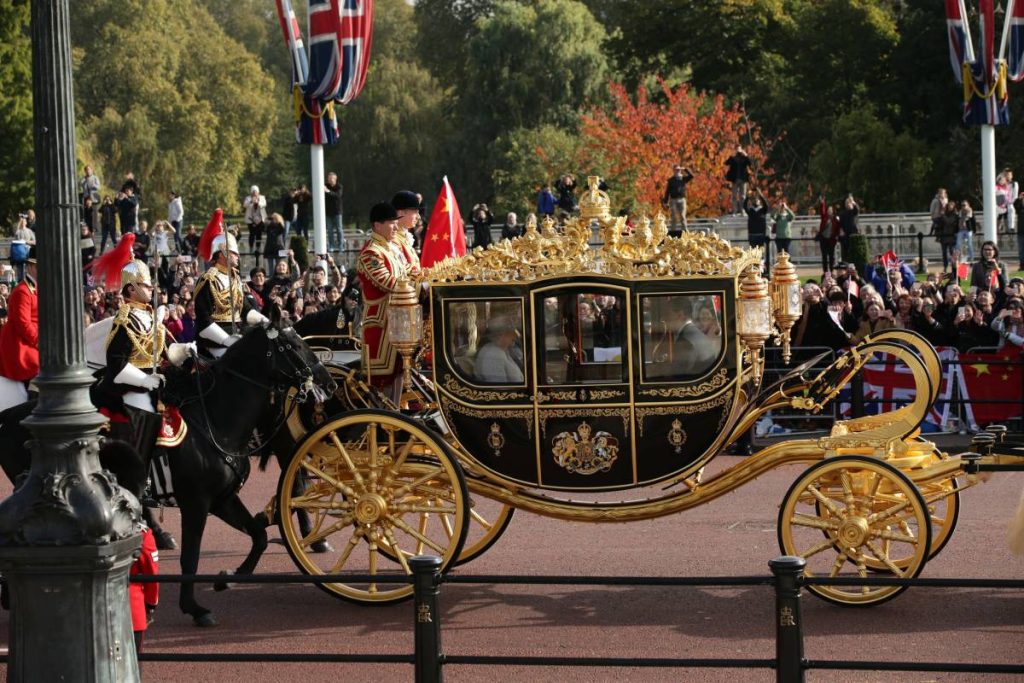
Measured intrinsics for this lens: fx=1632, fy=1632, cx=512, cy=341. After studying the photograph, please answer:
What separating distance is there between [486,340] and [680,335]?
1.19m

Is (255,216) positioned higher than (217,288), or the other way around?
(255,216)

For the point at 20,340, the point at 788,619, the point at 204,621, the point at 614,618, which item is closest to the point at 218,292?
the point at 20,340

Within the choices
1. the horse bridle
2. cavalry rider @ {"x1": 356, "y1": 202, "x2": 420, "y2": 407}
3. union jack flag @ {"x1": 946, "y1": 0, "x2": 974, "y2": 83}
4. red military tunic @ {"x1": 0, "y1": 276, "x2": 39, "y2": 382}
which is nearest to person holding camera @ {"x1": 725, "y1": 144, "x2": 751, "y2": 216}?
union jack flag @ {"x1": 946, "y1": 0, "x2": 974, "y2": 83}

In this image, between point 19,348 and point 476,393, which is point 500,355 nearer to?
point 476,393

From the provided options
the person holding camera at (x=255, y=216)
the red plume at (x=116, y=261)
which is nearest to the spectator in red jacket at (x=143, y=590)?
the red plume at (x=116, y=261)

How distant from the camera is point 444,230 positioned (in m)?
13.2

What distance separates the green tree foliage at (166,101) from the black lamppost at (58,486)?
163 ft

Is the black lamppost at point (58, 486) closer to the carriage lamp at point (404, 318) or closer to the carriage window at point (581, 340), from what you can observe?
the carriage lamp at point (404, 318)

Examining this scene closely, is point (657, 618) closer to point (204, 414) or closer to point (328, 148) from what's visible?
point (204, 414)

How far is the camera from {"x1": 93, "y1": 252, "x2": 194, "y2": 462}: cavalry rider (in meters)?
9.95

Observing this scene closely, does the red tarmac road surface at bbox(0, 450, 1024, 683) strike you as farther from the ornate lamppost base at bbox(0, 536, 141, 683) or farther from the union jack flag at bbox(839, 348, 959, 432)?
the union jack flag at bbox(839, 348, 959, 432)

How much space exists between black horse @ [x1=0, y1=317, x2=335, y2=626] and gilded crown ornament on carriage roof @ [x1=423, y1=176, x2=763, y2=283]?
103 centimetres

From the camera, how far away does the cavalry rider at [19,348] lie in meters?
11.0

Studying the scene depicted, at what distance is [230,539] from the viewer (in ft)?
40.7
